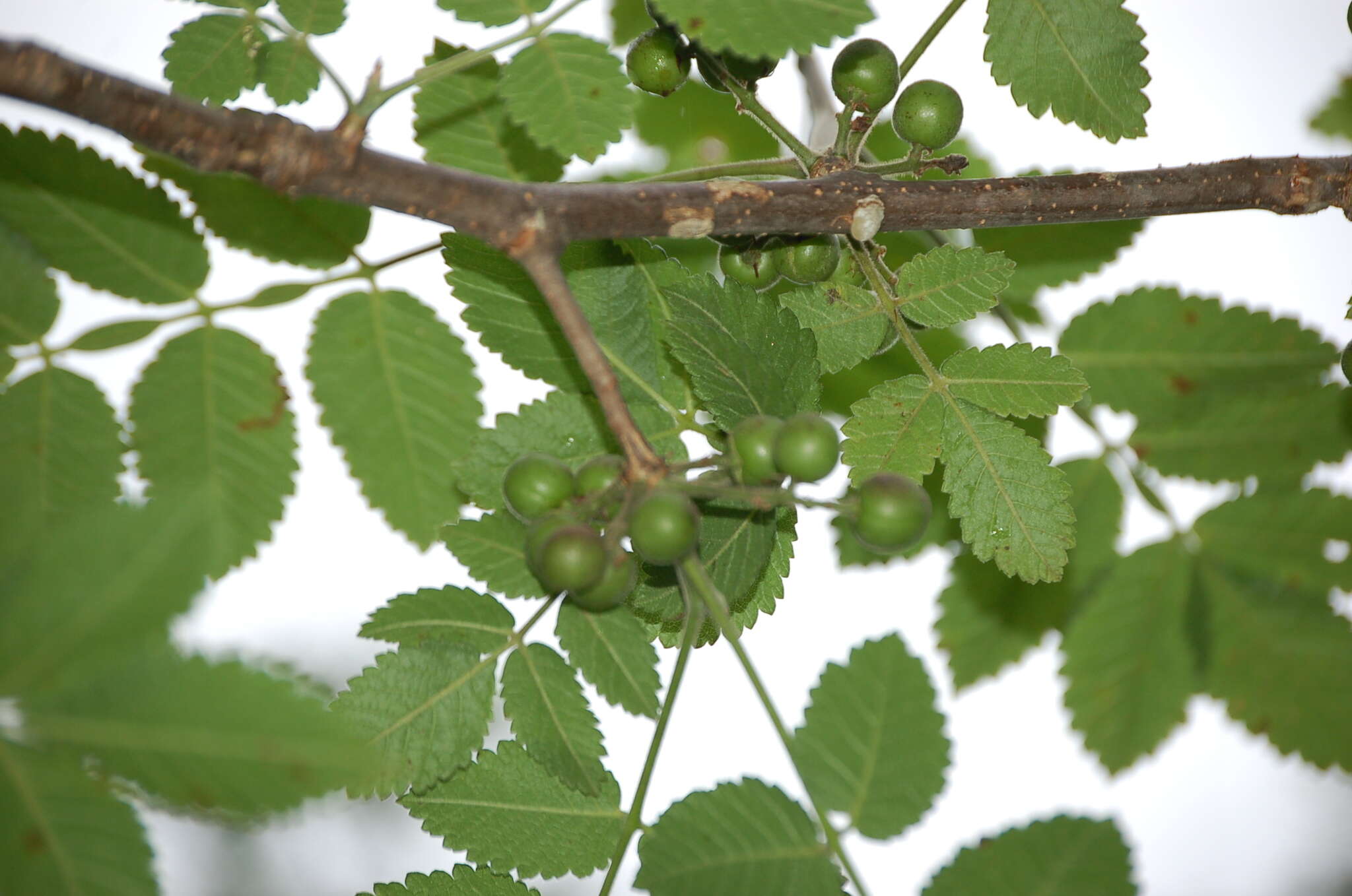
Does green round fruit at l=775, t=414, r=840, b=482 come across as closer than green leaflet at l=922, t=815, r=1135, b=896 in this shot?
Yes

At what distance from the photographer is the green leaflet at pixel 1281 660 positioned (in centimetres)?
263

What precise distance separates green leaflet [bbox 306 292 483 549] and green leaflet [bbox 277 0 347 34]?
1.70 feet

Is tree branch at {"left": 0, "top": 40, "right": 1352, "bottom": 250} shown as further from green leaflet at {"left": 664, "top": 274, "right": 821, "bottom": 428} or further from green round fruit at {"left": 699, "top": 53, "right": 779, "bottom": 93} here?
green round fruit at {"left": 699, "top": 53, "right": 779, "bottom": 93}

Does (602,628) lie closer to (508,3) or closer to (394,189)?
(394,189)

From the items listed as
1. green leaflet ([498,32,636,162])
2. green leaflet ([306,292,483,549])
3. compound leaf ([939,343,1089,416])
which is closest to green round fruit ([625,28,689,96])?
green leaflet ([498,32,636,162])

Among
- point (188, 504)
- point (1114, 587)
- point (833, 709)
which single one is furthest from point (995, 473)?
point (188, 504)

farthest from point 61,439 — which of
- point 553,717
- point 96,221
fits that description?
point 553,717

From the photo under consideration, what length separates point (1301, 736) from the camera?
8.73 ft

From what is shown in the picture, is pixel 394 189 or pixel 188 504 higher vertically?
pixel 394 189

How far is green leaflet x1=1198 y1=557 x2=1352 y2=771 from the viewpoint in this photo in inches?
104

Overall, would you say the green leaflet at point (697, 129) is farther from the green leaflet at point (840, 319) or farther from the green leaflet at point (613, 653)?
the green leaflet at point (613, 653)

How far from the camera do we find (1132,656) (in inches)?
108

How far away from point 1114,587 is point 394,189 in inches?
82.5

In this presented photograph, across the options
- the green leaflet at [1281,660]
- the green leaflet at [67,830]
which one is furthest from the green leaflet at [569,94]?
the green leaflet at [1281,660]
